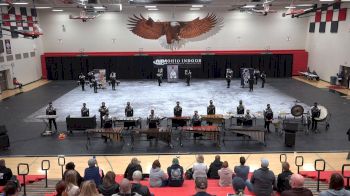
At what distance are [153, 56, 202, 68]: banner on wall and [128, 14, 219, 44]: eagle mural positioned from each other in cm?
199

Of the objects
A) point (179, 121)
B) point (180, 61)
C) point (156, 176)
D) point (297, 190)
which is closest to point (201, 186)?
point (297, 190)

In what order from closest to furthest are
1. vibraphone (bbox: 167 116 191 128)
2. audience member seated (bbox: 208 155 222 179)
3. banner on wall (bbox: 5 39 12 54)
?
audience member seated (bbox: 208 155 222 179), vibraphone (bbox: 167 116 191 128), banner on wall (bbox: 5 39 12 54)

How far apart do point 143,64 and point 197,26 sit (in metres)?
6.98

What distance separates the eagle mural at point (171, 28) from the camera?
3441cm

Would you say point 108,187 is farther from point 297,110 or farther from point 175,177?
point 297,110

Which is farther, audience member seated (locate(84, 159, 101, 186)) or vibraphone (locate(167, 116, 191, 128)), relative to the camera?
vibraphone (locate(167, 116, 191, 128))

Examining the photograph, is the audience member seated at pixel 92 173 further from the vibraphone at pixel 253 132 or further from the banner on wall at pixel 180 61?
the banner on wall at pixel 180 61

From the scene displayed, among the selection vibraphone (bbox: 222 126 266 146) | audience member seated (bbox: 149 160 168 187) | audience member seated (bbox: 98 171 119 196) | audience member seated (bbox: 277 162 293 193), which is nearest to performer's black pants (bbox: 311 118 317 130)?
vibraphone (bbox: 222 126 266 146)

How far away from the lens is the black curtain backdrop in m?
34.7

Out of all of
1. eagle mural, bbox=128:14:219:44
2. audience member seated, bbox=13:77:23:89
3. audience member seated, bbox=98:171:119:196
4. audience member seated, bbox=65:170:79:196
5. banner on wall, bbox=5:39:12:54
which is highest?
eagle mural, bbox=128:14:219:44

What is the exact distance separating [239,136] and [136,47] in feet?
72.2

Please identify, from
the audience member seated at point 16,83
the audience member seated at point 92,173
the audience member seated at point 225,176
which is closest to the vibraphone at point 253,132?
the audience member seated at point 225,176

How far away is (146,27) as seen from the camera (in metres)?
34.6

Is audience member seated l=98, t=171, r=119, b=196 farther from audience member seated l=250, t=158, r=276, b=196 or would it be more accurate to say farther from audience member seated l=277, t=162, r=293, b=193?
audience member seated l=277, t=162, r=293, b=193
